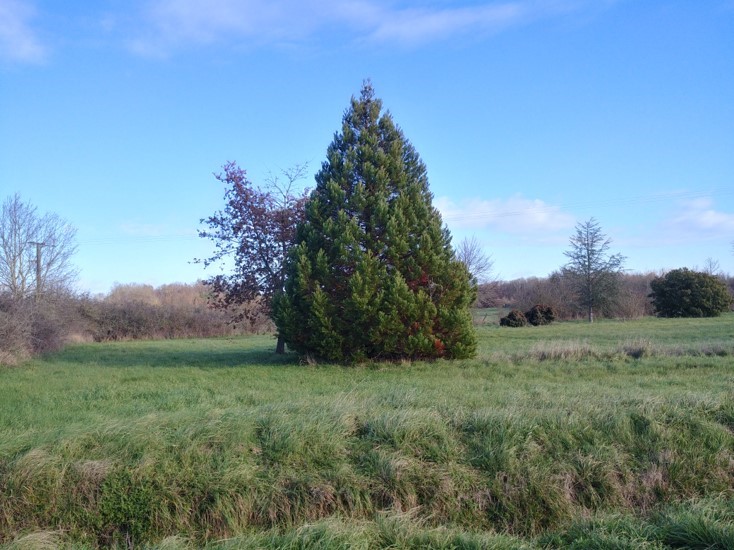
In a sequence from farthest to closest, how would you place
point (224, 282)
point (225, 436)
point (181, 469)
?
point (224, 282) < point (225, 436) < point (181, 469)

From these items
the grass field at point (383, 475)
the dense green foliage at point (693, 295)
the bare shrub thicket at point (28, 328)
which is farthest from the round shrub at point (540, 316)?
the grass field at point (383, 475)

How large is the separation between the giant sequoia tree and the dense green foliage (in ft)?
122

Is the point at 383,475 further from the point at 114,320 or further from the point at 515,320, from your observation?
the point at 114,320

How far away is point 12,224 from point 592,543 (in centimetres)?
3562

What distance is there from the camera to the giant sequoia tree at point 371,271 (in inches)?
674

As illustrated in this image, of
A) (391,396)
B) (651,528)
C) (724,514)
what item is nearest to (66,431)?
(391,396)

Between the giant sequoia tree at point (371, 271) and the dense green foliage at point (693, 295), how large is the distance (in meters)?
37.2

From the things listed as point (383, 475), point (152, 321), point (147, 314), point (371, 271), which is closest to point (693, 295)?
point (371, 271)

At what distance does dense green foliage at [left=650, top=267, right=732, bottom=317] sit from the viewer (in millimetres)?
47344

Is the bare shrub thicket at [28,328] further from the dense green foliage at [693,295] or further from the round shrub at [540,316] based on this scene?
the dense green foliage at [693,295]

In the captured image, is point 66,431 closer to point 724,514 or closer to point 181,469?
point 181,469

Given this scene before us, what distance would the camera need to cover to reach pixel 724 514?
5352mm

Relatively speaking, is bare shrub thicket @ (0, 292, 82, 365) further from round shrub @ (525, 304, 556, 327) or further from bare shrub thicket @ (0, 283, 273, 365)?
round shrub @ (525, 304, 556, 327)

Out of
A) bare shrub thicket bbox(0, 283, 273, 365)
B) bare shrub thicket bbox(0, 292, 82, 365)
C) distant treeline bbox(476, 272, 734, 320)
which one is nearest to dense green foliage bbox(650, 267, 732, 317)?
distant treeline bbox(476, 272, 734, 320)
